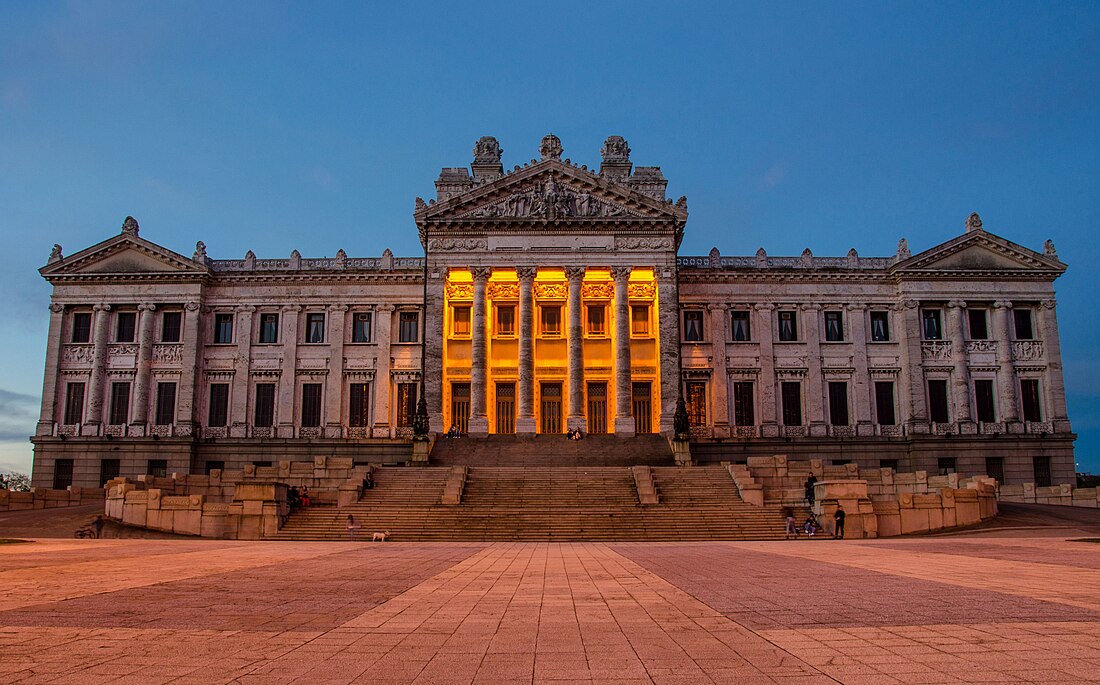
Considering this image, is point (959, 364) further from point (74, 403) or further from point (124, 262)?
point (74, 403)

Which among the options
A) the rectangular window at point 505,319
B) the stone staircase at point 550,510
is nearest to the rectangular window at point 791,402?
the stone staircase at point 550,510

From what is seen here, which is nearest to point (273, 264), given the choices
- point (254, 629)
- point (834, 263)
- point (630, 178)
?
point (630, 178)

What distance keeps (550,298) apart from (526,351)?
4150mm

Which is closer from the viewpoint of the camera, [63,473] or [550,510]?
[550,510]

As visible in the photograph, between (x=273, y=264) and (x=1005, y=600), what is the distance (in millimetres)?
54091

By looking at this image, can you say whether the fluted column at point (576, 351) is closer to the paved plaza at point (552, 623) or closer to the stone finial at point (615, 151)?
the stone finial at point (615, 151)

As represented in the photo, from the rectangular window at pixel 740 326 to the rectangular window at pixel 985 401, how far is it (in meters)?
14.5

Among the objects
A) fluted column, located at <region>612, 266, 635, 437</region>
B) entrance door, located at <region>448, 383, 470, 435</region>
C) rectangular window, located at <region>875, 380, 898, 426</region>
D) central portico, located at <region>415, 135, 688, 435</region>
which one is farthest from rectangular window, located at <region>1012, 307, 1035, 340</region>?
entrance door, located at <region>448, 383, 470, 435</region>

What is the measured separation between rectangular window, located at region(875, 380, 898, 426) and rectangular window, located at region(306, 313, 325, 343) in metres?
36.0

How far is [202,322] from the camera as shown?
2251 inches

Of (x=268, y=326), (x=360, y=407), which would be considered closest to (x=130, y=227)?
(x=268, y=326)

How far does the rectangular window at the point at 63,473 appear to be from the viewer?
5482 cm

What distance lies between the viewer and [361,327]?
57.7 metres

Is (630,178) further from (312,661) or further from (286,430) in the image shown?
(312,661)
